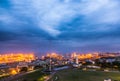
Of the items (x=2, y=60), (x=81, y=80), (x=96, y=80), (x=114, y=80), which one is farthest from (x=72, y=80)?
(x=2, y=60)

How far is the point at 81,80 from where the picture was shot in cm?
4606

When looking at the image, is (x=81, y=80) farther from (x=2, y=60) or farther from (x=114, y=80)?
(x=2, y=60)

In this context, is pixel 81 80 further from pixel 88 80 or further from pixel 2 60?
pixel 2 60

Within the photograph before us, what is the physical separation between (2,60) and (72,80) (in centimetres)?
15552

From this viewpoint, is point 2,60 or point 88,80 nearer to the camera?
point 88,80

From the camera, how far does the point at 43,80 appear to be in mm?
46688

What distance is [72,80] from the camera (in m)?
46.2

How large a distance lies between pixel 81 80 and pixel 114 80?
25.2 feet

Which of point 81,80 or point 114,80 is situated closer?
point 114,80

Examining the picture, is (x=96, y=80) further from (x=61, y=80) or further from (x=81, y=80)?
(x=61, y=80)

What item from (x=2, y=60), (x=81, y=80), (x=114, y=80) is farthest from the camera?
(x=2, y=60)

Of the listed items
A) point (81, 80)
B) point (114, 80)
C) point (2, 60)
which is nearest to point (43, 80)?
point (81, 80)

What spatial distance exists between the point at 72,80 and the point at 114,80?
9731mm

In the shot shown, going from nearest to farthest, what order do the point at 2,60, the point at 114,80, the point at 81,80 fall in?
the point at 114,80 < the point at 81,80 < the point at 2,60
